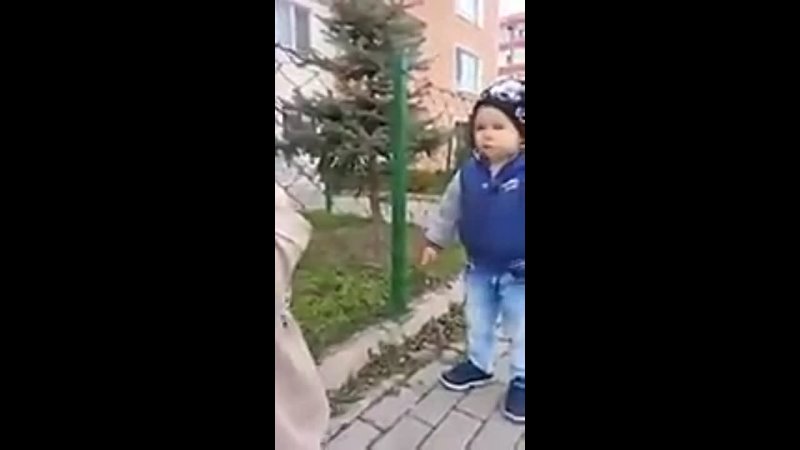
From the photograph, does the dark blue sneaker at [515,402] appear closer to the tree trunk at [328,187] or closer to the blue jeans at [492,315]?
the blue jeans at [492,315]

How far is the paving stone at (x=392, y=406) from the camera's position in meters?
1.32

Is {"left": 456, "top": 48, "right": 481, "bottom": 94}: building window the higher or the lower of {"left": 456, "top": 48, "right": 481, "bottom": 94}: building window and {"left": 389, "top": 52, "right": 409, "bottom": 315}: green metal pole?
the higher

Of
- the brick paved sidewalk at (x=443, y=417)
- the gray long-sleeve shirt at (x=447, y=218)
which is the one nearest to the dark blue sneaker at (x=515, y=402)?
the brick paved sidewalk at (x=443, y=417)

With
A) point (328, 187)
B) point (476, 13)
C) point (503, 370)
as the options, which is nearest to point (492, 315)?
point (503, 370)

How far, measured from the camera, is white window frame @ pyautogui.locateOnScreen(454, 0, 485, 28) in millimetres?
1295

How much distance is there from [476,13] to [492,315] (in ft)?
1.36

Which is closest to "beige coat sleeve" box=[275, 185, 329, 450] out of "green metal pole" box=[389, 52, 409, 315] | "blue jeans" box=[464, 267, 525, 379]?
"green metal pole" box=[389, 52, 409, 315]

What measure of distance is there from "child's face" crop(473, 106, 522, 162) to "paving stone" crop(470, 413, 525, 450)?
14.2 inches

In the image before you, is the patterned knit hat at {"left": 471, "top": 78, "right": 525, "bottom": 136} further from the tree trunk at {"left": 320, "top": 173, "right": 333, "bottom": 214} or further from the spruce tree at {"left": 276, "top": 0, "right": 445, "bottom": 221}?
the tree trunk at {"left": 320, "top": 173, "right": 333, "bottom": 214}
